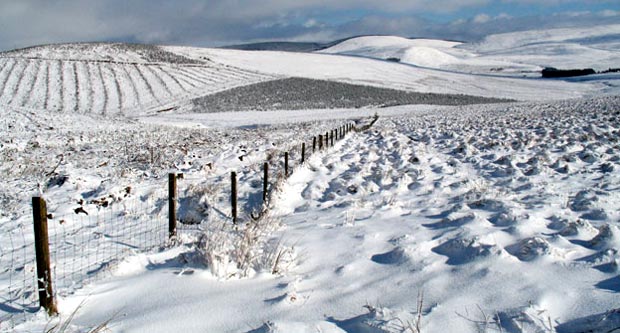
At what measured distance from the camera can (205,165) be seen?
35.0 ft

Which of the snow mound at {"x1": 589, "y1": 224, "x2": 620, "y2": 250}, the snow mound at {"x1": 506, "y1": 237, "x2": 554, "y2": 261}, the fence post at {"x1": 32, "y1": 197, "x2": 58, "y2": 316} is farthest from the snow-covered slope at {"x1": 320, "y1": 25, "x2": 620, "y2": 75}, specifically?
the fence post at {"x1": 32, "y1": 197, "x2": 58, "y2": 316}

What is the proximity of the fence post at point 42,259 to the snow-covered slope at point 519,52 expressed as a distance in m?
70.9

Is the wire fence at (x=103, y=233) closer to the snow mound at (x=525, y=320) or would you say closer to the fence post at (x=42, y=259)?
the fence post at (x=42, y=259)

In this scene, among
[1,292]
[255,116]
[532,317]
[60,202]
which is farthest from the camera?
[255,116]

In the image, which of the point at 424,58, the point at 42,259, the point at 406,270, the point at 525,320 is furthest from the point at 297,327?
the point at 424,58

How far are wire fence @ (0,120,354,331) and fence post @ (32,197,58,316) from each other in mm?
107

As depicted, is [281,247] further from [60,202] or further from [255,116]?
[255,116]

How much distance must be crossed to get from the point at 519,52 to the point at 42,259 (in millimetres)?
114102

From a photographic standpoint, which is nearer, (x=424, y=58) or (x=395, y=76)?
(x=395, y=76)

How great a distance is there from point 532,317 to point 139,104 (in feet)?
129

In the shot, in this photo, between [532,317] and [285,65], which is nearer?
[532,317]

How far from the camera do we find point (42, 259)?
3930 millimetres

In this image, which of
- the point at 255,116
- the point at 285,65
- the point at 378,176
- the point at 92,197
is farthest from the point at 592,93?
the point at 92,197

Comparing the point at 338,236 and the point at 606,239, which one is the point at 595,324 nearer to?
the point at 606,239
